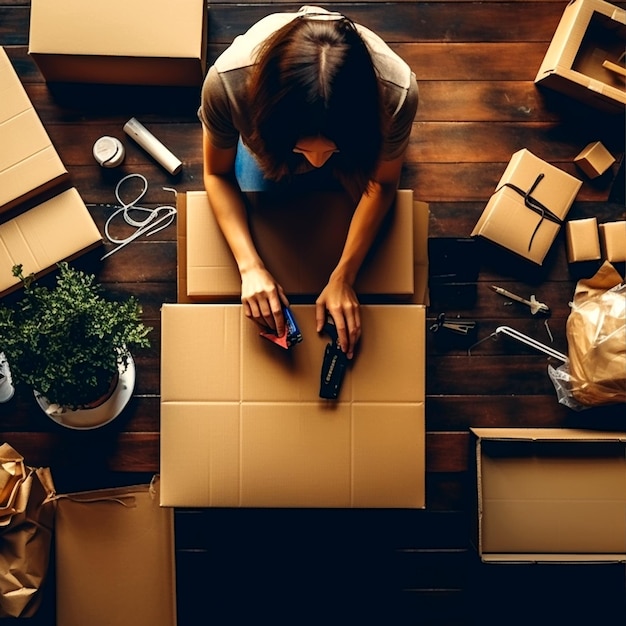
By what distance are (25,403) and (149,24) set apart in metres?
0.92

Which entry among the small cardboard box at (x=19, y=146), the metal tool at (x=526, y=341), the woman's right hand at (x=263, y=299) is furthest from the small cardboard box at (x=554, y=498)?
the small cardboard box at (x=19, y=146)

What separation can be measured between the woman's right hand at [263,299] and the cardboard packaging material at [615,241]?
2.93 feet

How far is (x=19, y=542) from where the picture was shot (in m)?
1.31

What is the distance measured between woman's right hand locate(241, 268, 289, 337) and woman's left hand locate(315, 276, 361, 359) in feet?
0.22

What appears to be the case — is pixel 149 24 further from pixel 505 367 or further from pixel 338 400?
pixel 505 367

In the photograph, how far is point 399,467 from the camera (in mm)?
1197

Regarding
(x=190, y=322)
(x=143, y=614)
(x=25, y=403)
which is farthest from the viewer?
(x=25, y=403)

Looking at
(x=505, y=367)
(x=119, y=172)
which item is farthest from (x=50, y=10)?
(x=505, y=367)

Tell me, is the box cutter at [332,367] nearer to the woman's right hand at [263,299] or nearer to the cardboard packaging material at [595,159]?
the woman's right hand at [263,299]

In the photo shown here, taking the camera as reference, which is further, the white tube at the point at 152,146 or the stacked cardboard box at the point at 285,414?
the white tube at the point at 152,146

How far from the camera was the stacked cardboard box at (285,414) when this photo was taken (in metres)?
1.18

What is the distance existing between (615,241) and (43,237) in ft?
4.42

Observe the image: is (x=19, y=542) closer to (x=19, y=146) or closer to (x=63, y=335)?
(x=63, y=335)

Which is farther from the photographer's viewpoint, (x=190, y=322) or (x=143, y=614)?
(x=143, y=614)
